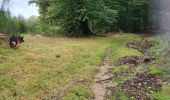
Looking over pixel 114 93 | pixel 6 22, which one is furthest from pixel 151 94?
pixel 6 22

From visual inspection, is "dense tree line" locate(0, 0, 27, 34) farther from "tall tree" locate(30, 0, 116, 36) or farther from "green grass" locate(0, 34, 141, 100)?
"tall tree" locate(30, 0, 116, 36)

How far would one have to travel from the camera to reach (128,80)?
14.3 meters

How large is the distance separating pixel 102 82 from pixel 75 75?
1063 mm

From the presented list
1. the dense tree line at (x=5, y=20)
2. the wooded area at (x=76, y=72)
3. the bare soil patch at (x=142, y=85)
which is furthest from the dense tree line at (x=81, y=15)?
the bare soil patch at (x=142, y=85)

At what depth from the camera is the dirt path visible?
Result: 41.2 ft

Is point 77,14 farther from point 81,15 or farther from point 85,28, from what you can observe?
point 85,28

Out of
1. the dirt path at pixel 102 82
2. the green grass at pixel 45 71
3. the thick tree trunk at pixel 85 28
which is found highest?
the thick tree trunk at pixel 85 28

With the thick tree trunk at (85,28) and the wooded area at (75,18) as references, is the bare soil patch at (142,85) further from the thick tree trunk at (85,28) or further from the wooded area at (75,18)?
the thick tree trunk at (85,28)

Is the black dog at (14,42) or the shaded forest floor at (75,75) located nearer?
the shaded forest floor at (75,75)

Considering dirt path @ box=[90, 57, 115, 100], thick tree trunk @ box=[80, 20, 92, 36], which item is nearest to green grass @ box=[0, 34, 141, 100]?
dirt path @ box=[90, 57, 115, 100]

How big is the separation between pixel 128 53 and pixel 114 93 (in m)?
8.98

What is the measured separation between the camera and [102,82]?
14.2 metres

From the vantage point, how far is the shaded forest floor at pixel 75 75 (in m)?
12.0

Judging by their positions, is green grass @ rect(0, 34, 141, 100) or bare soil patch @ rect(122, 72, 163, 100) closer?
green grass @ rect(0, 34, 141, 100)
